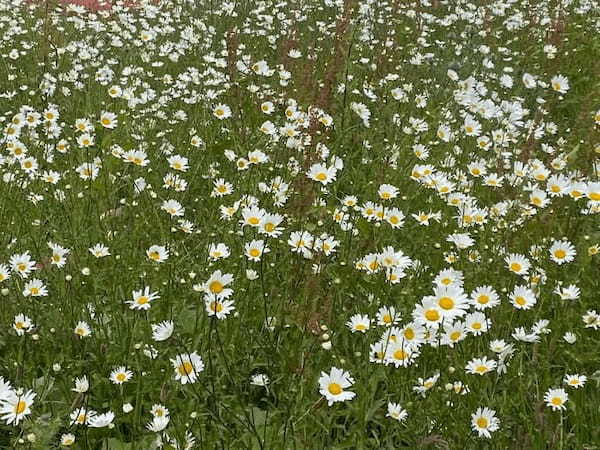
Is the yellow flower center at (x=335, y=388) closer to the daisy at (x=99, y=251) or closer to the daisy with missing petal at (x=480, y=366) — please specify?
the daisy with missing petal at (x=480, y=366)

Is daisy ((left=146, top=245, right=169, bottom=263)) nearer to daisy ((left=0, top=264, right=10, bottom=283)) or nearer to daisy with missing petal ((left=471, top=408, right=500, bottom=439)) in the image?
daisy ((left=0, top=264, right=10, bottom=283))

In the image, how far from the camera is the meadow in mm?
2119

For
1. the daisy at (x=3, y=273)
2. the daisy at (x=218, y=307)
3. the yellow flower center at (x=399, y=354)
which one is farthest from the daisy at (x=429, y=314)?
the daisy at (x=3, y=273)

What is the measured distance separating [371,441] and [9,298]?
148 cm

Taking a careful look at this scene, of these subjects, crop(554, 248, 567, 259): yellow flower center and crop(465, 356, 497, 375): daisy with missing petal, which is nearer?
crop(465, 356, 497, 375): daisy with missing petal

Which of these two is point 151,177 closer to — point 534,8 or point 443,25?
point 443,25

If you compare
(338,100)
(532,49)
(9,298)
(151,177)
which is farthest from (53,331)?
(532,49)

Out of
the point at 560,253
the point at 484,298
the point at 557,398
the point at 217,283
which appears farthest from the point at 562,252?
the point at 217,283

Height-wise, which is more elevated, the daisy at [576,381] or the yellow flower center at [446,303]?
the yellow flower center at [446,303]

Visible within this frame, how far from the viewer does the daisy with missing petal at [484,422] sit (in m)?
1.96

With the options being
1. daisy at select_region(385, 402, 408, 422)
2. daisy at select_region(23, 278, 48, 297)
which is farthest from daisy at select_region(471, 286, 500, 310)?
daisy at select_region(23, 278, 48, 297)

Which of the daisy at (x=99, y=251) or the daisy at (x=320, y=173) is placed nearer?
the daisy at (x=99, y=251)

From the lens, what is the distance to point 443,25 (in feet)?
22.4

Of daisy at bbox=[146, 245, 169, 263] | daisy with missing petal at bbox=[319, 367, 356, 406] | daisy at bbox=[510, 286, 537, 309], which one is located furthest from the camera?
daisy at bbox=[146, 245, 169, 263]
